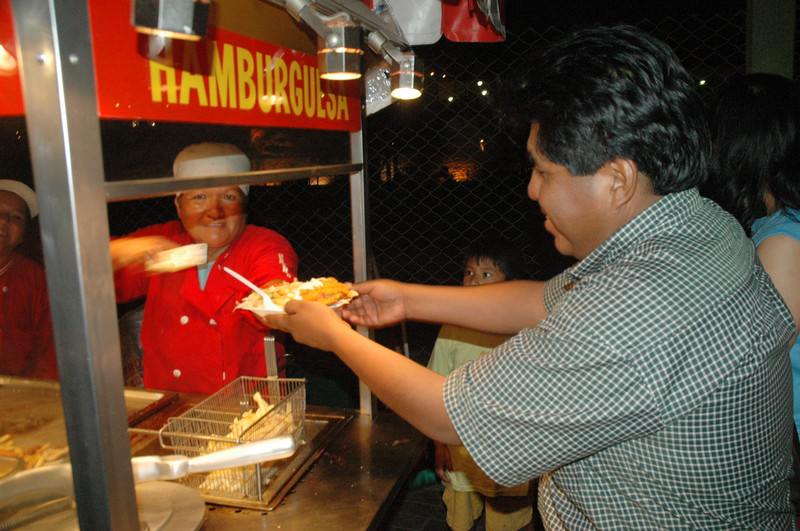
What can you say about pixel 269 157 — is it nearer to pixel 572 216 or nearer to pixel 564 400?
pixel 572 216

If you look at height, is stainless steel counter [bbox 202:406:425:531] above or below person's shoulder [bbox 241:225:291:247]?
below

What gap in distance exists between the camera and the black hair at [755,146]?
6.07 feet

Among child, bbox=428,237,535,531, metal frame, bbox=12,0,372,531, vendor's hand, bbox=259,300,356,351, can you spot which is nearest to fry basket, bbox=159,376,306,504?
vendor's hand, bbox=259,300,356,351

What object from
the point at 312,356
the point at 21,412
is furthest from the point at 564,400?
the point at 312,356

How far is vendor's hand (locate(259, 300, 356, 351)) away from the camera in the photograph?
148cm

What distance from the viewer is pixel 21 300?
1113 millimetres

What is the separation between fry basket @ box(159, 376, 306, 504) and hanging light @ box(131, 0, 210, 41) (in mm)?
996

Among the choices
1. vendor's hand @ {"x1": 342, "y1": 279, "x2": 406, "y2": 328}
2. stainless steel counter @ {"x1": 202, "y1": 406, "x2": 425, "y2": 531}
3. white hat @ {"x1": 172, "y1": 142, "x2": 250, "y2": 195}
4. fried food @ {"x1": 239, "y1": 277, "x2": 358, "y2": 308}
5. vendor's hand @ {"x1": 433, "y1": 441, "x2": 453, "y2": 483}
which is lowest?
vendor's hand @ {"x1": 433, "y1": 441, "x2": 453, "y2": 483}

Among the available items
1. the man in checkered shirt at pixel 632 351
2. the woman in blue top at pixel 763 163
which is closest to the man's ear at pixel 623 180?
the man in checkered shirt at pixel 632 351

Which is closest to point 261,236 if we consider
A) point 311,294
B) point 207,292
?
point 207,292

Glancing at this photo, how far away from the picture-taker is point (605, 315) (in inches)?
41.1

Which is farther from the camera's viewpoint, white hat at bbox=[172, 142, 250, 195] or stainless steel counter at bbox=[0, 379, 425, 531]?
white hat at bbox=[172, 142, 250, 195]

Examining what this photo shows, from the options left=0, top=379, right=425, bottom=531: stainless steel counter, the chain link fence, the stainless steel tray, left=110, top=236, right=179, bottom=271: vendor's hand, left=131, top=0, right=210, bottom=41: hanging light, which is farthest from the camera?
the chain link fence

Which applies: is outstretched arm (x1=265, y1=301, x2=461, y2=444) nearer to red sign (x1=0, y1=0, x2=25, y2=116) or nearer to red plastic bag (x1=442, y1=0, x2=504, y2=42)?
red sign (x1=0, y1=0, x2=25, y2=116)
